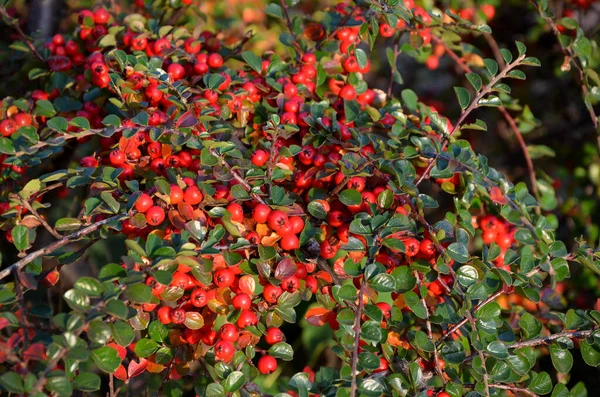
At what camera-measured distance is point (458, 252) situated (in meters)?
1.23

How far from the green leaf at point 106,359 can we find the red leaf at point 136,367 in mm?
188

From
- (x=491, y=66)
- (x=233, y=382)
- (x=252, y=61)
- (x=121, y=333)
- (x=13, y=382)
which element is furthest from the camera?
(x=252, y=61)

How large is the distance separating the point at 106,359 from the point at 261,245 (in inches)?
14.2

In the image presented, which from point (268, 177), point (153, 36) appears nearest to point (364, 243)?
point (268, 177)

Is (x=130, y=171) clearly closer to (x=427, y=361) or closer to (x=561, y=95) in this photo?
(x=427, y=361)

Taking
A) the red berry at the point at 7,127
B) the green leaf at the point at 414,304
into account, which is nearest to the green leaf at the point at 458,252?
the green leaf at the point at 414,304

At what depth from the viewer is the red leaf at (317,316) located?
1268 millimetres

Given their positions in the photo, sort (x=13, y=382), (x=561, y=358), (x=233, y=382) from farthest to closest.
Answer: (x=561, y=358) → (x=233, y=382) → (x=13, y=382)

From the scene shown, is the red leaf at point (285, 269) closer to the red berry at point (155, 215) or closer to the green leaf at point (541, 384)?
the red berry at point (155, 215)

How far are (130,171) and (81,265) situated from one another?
150cm

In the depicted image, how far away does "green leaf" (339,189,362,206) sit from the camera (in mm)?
1237

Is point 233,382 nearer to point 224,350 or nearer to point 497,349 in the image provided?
point 224,350

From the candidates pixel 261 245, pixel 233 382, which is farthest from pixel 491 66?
pixel 233 382

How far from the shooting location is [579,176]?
2410mm
